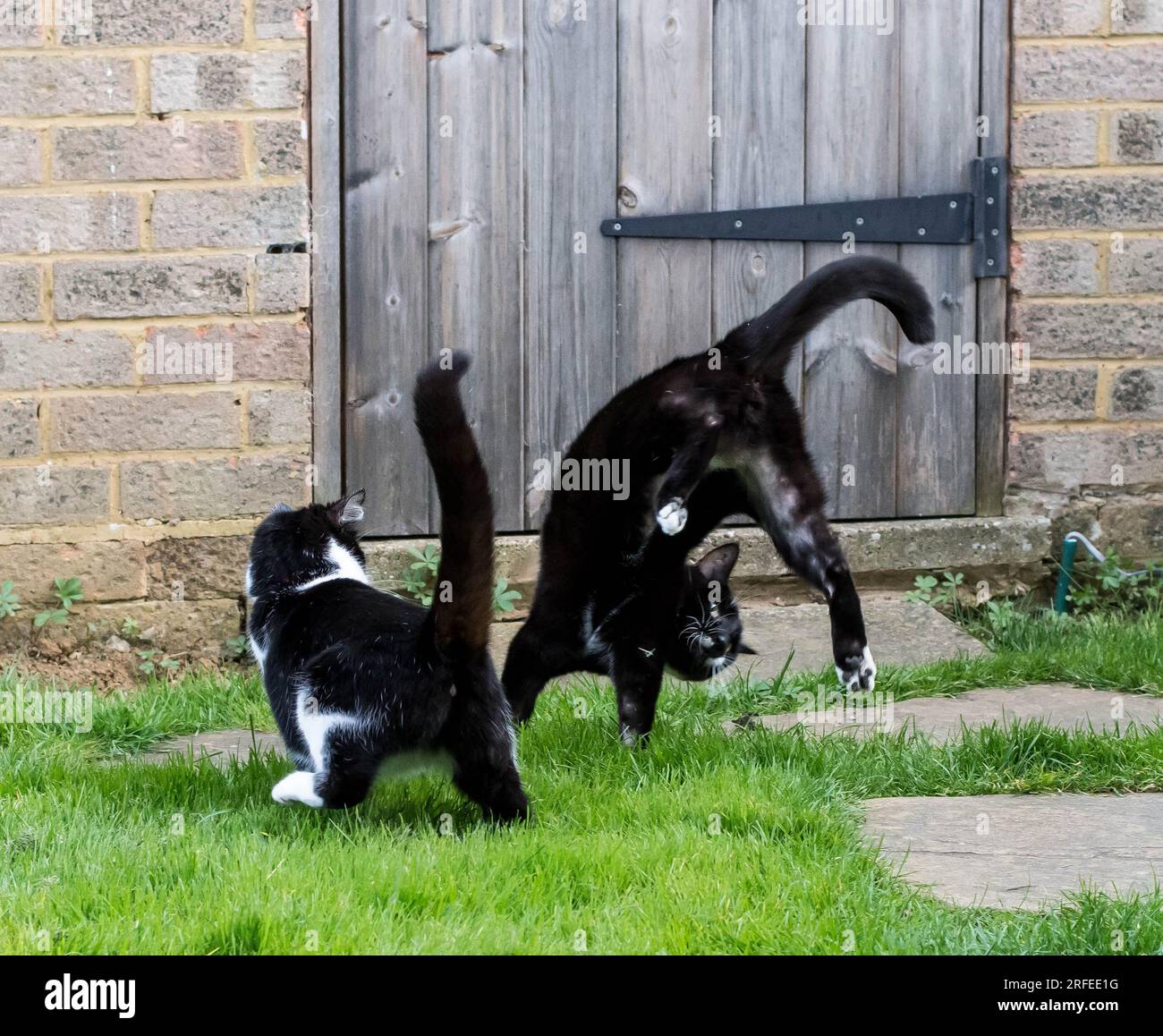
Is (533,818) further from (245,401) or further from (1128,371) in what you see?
(1128,371)

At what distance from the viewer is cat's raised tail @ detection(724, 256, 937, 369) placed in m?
3.79

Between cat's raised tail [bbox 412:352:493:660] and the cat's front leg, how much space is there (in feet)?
2.67

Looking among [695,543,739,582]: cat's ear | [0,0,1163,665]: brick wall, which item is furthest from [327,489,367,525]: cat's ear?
[0,0,1163,665]: brick wall

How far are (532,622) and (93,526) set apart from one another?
77.1 inches

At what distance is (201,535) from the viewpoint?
5137 millimetres

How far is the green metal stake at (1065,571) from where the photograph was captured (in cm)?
560

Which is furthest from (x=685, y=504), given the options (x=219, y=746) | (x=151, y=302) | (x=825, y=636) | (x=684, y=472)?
(x=151, y=302)

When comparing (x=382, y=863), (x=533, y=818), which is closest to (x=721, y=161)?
(x=533, y=818)

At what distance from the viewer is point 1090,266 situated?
5527mm

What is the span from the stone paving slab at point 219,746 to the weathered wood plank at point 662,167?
79.0 inches

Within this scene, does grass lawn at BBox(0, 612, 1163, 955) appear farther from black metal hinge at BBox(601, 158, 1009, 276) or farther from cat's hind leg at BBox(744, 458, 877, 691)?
black metal hinge at BBox(601, 158, 1009, 276)

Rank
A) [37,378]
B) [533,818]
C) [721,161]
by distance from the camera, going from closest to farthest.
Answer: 1. [533,818]
2. [37,378]
3. [721,161]
